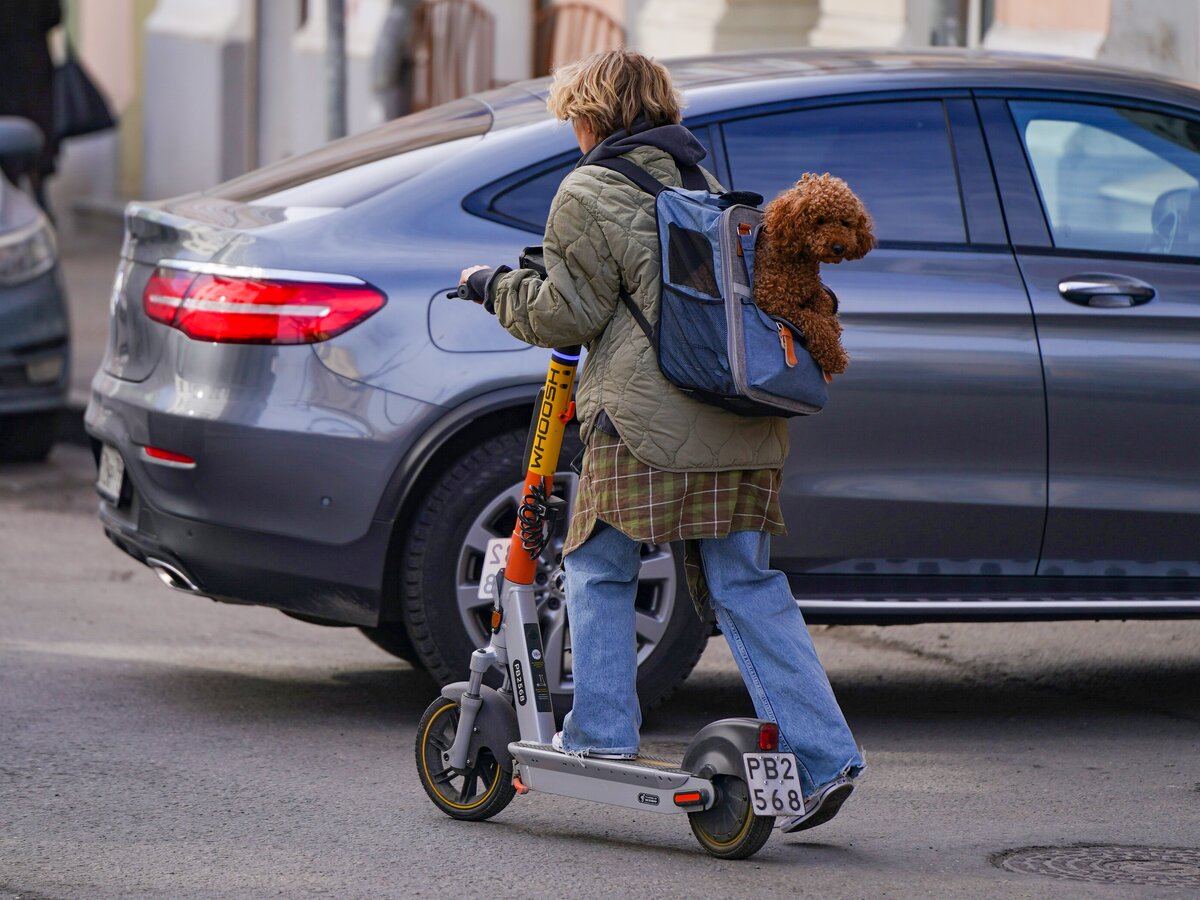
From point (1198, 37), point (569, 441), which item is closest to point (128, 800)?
point (569, 441)

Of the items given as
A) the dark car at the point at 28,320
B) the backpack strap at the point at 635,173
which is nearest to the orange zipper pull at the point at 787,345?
the backpack strap at the point at 635,173

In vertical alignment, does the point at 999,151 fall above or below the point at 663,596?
above

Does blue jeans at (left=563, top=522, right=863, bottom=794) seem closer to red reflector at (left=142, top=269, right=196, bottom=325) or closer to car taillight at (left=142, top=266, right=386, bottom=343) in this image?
car taillight at (left=142, top=266, right=386, bottom=343)

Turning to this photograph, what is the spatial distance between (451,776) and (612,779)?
45cm

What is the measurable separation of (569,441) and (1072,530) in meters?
1.31

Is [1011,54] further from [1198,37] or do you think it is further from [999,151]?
[1198,37]

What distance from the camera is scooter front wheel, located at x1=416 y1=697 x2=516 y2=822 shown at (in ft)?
14.8

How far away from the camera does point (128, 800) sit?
15.5 feet

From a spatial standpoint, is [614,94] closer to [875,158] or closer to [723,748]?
[723,748]

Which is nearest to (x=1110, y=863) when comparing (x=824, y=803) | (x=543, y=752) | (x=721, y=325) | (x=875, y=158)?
Result: (x=824, y=803)

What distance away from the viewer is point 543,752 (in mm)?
4316

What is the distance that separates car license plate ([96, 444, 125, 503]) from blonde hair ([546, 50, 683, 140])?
6.27ft

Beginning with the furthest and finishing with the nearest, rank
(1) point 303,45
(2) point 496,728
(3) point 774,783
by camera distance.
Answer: (1) point 303,45
(2) point 496,728
(3) point 774,783

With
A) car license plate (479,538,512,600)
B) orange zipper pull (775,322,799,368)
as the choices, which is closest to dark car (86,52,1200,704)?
car license plate (479,538,512,600)
